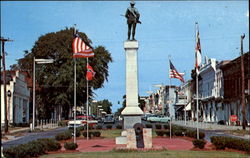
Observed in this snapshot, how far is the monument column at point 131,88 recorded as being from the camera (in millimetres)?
25125

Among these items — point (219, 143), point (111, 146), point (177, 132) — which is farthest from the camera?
point (177, 132)

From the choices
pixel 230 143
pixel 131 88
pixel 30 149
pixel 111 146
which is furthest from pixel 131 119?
pixel 30 149

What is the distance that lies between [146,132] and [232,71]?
44.3m

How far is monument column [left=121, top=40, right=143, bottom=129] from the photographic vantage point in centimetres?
2512

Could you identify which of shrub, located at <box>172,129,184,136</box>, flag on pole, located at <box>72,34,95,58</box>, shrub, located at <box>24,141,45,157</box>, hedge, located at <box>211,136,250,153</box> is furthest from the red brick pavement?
shrub, located at <box>172,129,184,136</box>

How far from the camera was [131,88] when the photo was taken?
2545 cm

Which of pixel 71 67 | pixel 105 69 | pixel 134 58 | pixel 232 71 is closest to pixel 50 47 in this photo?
pixel 71 67

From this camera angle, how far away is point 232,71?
64.1 metres

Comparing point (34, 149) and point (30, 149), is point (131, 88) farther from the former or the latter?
point (30, 149)

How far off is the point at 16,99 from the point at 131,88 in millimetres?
44540

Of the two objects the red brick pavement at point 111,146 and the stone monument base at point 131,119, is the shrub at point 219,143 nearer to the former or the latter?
the red brick pavement at point 111,146

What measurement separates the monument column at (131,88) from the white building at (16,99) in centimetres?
3611

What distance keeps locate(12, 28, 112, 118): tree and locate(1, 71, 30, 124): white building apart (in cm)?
293

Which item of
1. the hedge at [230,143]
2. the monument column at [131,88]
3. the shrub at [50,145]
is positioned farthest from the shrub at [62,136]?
the hedge at [230,143]
